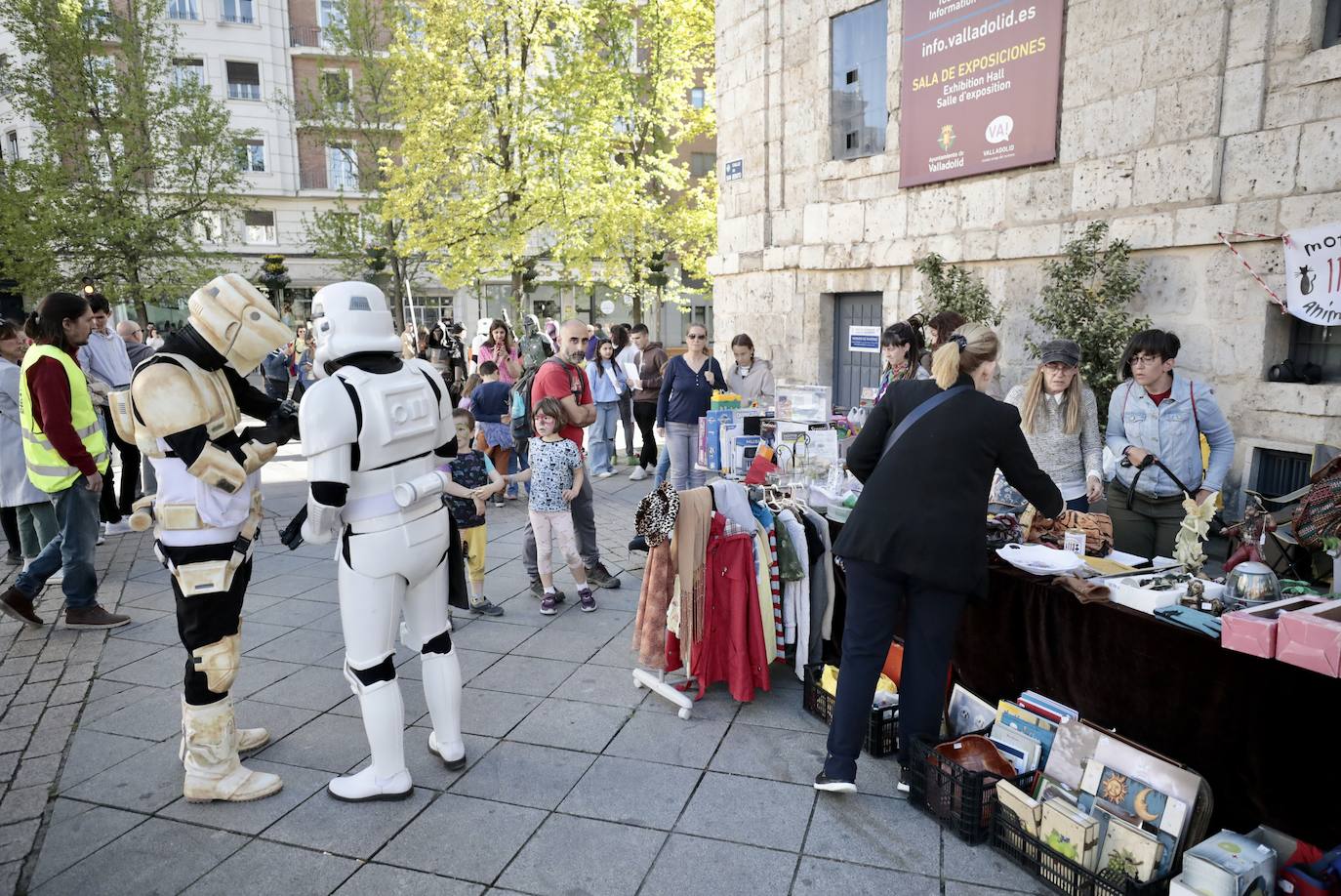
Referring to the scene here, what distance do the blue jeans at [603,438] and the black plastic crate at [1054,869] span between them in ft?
26.0

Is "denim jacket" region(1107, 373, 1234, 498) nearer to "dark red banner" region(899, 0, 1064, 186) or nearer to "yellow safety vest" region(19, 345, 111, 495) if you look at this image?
"dark red banner" region(899, 0, 1064, 186)

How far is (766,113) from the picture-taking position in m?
10.5

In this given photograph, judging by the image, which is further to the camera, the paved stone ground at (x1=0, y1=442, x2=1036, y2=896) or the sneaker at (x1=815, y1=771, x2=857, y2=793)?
the sneaker at (x1=815, y1=771, x2=857, y2=793)

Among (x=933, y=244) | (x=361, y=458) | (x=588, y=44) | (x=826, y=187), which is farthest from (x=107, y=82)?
(x=361, y=458)

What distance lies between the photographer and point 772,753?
12.4ft

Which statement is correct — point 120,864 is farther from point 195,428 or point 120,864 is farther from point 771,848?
point 771,848

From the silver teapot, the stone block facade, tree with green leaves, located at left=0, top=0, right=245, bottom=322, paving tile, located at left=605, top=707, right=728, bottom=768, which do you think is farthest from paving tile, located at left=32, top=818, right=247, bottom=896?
tree with green leaves, located at left=0, top=0, right=245, bottom=322

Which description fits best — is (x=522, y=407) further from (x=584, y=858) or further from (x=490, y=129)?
(x=490, y=129)

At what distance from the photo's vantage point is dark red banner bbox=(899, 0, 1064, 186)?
23.9ft

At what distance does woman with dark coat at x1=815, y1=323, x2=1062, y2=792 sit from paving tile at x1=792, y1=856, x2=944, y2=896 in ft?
1.41

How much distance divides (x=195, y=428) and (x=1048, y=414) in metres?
4.43

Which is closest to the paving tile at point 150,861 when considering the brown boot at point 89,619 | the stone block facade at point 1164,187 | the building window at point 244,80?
the brown boot at point 89,619

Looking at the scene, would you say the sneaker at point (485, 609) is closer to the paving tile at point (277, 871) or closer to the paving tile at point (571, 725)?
the paving tile at point (571, 725)

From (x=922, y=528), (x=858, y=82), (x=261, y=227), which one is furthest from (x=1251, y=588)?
(x=261, y=227)
